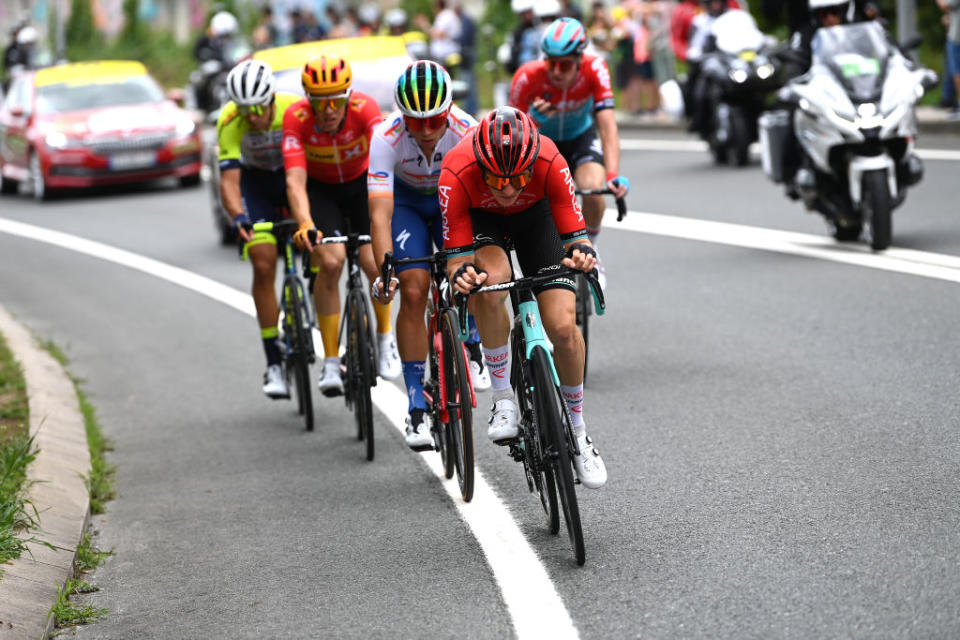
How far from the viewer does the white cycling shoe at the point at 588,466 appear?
21.0 feet

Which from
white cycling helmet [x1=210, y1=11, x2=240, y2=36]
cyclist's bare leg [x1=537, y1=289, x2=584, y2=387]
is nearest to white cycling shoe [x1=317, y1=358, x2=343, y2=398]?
cyclist's bare leg [x1=537, y1=289, x2=584, y2=387]

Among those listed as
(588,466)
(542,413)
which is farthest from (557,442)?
(588,466)

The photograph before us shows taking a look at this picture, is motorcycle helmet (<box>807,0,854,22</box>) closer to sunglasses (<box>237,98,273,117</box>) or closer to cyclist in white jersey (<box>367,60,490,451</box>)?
sunglasses (<box>237,98,273,117</box>)

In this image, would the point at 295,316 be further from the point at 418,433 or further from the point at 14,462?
the point at 14,462

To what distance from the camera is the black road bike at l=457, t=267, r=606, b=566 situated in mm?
6055

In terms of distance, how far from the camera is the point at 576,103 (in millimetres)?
10102

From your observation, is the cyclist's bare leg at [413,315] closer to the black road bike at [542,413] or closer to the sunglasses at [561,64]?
the black road bike at [542,413]

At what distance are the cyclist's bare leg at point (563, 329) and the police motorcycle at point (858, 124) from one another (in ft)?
20.4

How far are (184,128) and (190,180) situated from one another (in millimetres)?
1188

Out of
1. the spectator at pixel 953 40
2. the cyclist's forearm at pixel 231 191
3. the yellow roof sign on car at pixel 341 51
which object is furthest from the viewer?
the spectator at pixel 953 40

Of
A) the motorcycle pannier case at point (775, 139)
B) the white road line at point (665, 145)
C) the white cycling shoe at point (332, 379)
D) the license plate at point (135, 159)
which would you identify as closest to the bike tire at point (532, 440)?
the white cycling shoe at point (332, 379)

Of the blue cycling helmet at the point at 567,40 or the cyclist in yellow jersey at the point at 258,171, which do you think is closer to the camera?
the cyclist in yellow jersey at the point at 258,171

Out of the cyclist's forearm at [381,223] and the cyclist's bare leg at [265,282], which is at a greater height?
the cyclist's forearm at [381,223]

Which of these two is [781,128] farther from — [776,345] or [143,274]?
[143,274]
